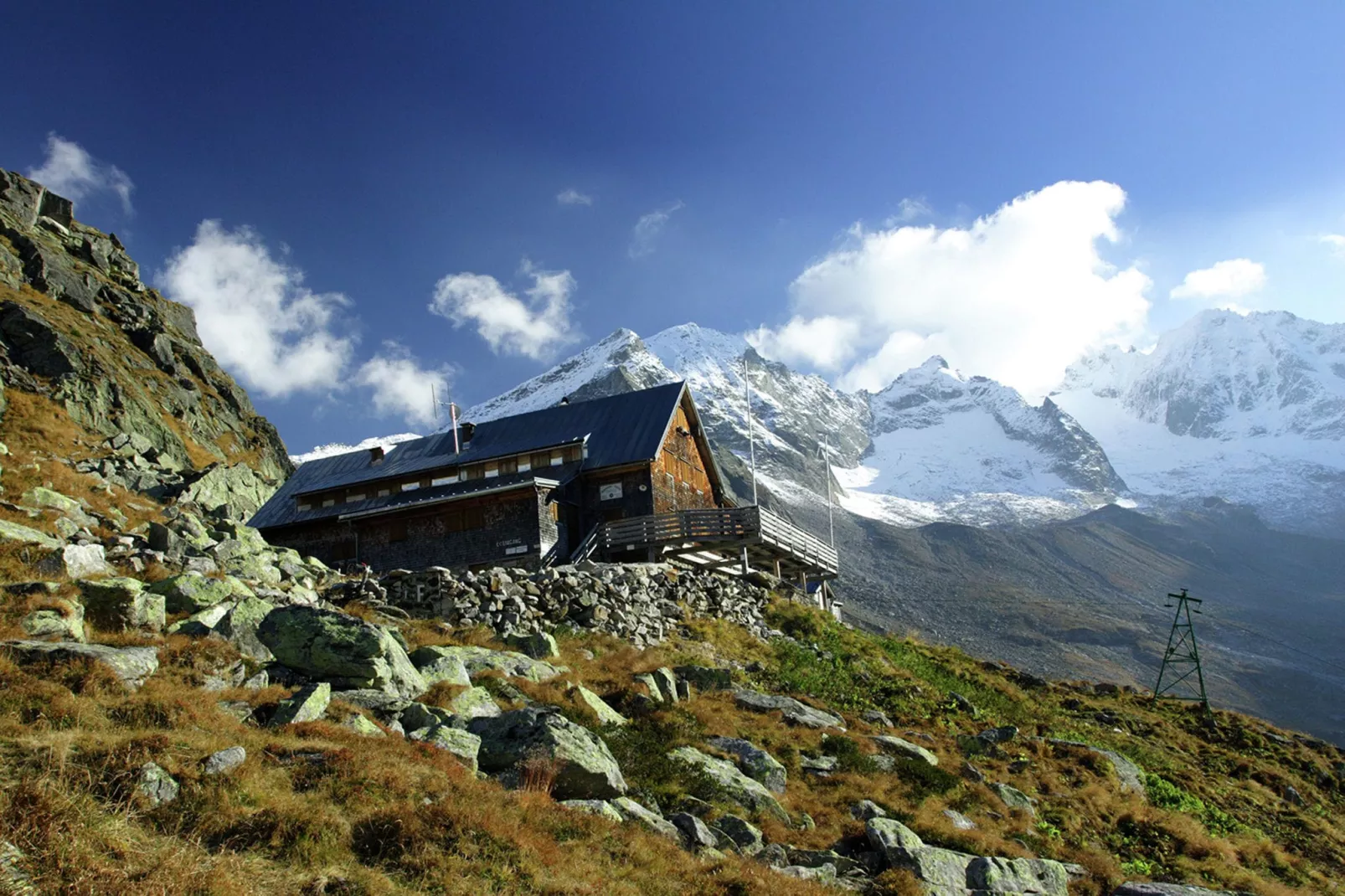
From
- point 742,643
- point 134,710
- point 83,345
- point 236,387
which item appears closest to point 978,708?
point 742,643

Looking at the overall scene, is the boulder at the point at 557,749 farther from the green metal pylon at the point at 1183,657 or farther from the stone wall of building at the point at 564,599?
the green metal pylon at the point at 1183,657

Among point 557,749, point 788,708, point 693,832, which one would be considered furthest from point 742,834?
point 788,708

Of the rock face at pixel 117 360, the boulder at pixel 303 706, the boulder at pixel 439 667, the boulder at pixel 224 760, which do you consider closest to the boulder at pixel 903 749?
the boulder at pixel 439 667

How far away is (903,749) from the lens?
21.7m

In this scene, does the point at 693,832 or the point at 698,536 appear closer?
the point at 693,832

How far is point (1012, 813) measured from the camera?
1961 cm

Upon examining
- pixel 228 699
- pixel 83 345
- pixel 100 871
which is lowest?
pixel 100 871

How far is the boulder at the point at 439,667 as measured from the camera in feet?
57.4

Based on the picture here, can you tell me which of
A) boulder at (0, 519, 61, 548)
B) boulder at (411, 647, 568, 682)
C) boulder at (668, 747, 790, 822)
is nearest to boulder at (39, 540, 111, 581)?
boulder at (0, 519, 61, 548)

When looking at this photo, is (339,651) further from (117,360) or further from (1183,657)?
(117,360)

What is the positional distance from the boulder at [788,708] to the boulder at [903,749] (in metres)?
1.26

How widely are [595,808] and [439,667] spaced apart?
6156mm

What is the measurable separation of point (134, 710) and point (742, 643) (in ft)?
77.6

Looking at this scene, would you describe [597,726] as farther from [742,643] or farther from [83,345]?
[83,345]
